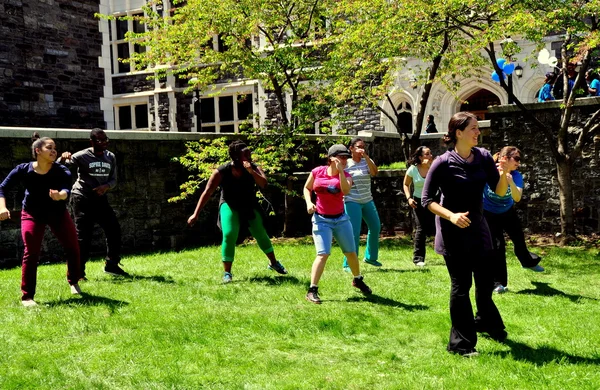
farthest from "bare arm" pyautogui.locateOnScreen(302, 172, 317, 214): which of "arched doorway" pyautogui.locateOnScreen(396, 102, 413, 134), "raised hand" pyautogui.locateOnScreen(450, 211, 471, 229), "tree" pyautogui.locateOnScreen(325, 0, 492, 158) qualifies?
"arched doorway" pyautogui.locateOnScreen(396, 102, 413, 134)

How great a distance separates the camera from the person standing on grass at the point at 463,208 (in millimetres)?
5211

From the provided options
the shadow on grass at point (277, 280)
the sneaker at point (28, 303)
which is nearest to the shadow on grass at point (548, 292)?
the shadow on grass at point (277, 280)

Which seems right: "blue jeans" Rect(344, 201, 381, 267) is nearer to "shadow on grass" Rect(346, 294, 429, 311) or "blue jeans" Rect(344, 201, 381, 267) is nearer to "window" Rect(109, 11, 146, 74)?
"shadow on grass" Rect(346, 294, 429, 311)

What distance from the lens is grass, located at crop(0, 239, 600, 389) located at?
15.3 ft

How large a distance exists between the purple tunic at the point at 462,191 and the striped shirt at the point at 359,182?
3.82m

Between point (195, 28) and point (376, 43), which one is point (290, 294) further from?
point (195, 28)

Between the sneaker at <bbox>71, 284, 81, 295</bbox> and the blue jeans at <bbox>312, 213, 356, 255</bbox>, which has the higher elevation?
the blue jeans at <bbox>312, 213, 356, 255</bbox>

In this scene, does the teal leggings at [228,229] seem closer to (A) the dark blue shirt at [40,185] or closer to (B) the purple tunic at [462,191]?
(A) the dark blue shirt at [40,185]

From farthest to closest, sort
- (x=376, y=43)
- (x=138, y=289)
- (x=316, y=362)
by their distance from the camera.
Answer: (x=376, y=43) < (x=138, y=289) < (x=316, y=362)

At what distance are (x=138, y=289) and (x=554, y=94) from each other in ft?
33.6

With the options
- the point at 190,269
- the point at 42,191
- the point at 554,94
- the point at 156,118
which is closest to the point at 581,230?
the point at 554,94

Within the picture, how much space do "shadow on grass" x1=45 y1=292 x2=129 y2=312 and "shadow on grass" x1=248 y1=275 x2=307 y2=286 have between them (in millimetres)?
1866

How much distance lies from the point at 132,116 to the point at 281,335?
22.2 m

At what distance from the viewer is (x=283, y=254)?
11.2m
